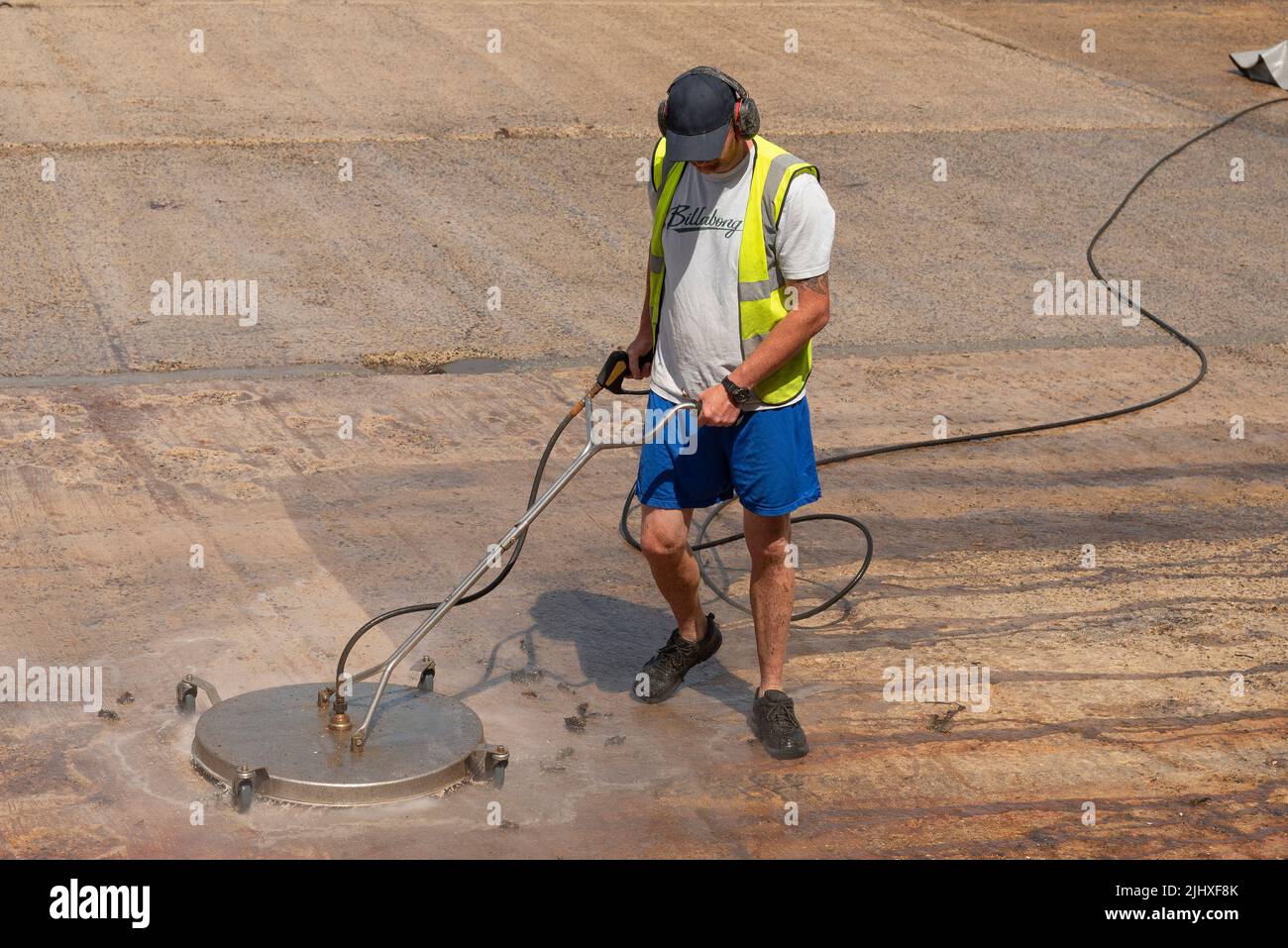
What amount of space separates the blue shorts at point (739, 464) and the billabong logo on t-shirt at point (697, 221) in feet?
1.77

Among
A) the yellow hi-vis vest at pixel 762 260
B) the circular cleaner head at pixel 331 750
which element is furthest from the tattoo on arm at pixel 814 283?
the circular cleaner head at pixel 331 750

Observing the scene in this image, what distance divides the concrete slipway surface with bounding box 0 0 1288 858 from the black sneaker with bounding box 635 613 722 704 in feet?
0.30

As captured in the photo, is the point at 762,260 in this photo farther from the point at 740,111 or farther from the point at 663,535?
the point at 663,535

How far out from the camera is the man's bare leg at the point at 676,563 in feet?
16.6

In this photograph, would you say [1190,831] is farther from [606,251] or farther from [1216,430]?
[606,251]

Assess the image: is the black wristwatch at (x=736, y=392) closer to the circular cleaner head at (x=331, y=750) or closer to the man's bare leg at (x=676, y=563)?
the man's bare leg at (x=676, y=563)

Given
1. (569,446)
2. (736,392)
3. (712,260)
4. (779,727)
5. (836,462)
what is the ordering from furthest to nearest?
(569,446), (836,462), (779,727), (712,260), (736,392)

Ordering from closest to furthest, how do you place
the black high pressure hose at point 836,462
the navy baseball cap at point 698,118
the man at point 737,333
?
1. the navy baseball cap at point 698,118
2. the man at point 737,333
3. the black high pressure hose at point 836,462

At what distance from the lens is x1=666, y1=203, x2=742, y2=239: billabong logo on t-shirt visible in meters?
4.77

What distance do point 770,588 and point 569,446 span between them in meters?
2.65

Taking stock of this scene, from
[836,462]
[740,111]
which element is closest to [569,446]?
[836,462]

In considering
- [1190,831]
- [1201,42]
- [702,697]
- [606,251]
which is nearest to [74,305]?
[606,251]

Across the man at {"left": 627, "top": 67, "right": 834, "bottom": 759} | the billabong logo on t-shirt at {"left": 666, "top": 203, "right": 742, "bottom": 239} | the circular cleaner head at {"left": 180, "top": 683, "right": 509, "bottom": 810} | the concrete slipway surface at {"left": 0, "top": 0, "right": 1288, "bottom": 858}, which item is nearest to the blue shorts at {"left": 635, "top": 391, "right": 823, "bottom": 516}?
the man at {"left": 627, "top": 67, "right": 834, "bottom": 759}

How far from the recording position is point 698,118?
4.56 meters
